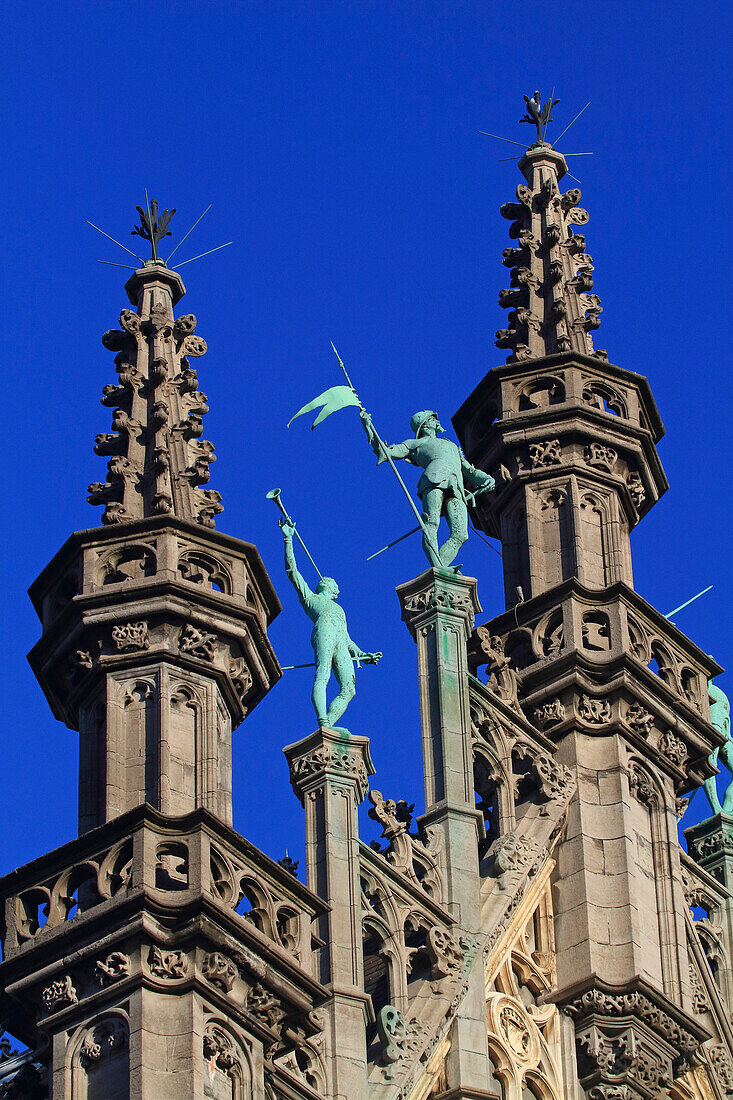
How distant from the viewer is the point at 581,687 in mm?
36125

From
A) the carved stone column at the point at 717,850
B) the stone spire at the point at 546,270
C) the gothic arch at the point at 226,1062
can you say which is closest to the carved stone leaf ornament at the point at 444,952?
the gothic arch at the point at 226,1062

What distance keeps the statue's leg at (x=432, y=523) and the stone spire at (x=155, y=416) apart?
3.20 meters

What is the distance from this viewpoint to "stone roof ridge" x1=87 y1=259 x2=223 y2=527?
106 feet

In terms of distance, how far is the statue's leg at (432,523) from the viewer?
3559 cm

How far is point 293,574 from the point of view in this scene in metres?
33.8

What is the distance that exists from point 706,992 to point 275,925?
7.19 metres

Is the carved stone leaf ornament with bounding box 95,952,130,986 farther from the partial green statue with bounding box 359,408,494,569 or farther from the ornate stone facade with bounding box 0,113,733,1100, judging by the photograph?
the partial green statue with bounding box 359,408,494,569

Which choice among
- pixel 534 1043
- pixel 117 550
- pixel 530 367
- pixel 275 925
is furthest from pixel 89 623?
pixel 530 367

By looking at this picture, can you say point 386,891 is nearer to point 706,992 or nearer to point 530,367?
point 706,992

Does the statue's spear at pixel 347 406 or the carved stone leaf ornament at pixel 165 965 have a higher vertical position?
the statue's spear at pixel 347 406

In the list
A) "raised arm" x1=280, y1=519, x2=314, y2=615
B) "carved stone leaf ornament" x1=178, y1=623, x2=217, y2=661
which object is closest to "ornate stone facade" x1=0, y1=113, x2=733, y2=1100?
"carved stone leaf ornament" x1=178, y1=623, x2=217, y2=661

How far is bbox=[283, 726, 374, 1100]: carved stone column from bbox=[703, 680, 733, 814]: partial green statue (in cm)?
709

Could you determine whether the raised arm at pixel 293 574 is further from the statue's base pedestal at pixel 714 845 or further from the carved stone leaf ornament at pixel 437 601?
the statue's base pedestal at pixel 714 845

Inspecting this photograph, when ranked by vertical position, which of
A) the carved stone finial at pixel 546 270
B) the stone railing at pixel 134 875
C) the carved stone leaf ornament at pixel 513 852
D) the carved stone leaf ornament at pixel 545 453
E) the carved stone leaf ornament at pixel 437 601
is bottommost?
the stone railing at pixel 134 875
